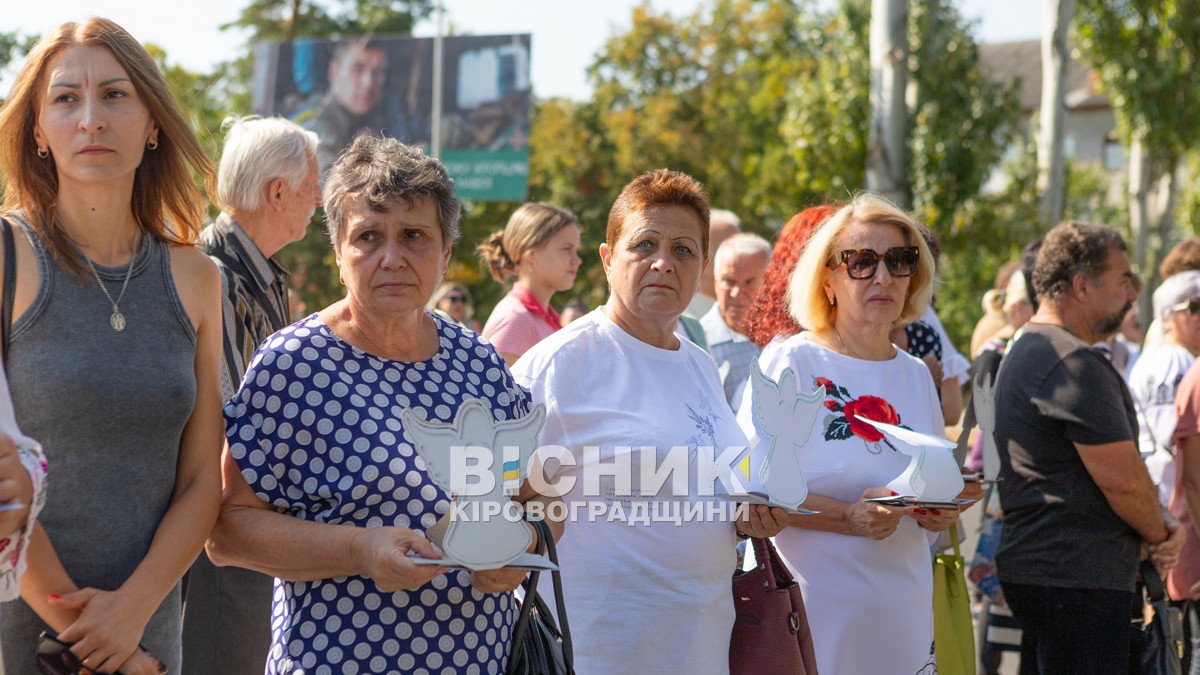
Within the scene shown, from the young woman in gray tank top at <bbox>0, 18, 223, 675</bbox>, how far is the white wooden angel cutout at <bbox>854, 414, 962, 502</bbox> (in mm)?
1831

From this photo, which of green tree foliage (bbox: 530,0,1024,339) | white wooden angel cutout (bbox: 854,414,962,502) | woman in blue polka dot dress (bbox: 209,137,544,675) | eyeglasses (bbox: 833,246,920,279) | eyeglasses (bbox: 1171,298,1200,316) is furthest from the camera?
green tree foliage (bbox: 530,0,1024,339)

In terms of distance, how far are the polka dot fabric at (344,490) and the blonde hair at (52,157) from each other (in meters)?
0.39

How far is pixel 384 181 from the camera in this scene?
2537 mm

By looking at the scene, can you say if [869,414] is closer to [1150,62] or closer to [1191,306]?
[1191,306]

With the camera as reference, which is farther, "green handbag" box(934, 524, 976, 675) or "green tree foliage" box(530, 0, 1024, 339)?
"green tree foliage" box(530, 0, 1024, 339)

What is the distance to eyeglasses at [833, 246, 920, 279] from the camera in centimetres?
377

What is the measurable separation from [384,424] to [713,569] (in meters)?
1.08

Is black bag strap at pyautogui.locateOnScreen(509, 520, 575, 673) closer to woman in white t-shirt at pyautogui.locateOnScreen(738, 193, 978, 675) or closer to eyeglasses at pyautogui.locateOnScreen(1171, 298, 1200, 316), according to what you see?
woman in white t-shirt at pyautogui.locateOnScreen(738, 193, 978, 675)

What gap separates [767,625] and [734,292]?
2557 millimetres

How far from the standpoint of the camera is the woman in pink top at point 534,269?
213 inches

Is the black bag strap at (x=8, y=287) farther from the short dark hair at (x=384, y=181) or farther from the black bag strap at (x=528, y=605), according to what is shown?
the black bag strap at (x=528, y=605)

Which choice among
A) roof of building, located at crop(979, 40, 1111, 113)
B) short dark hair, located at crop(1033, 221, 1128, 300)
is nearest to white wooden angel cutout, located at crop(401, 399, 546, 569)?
short dark hair, located at crop(1033, 221, 1128, 300)

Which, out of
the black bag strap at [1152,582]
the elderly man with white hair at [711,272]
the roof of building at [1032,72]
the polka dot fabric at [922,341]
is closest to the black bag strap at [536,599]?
the black bag strap at [1152,582]

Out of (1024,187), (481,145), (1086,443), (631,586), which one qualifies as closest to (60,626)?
(631,586)
